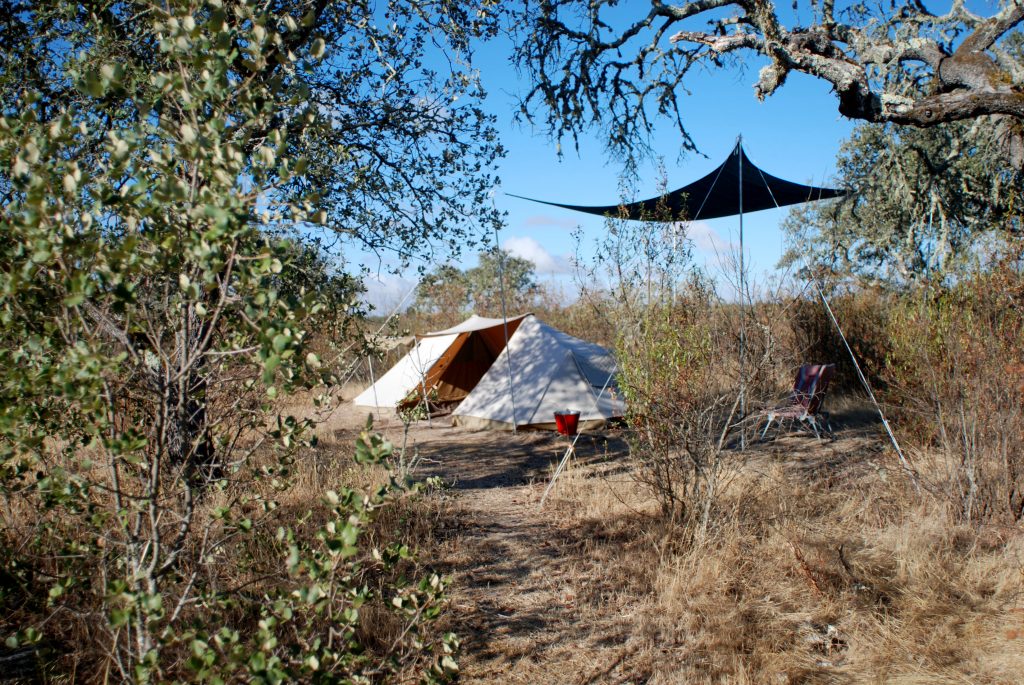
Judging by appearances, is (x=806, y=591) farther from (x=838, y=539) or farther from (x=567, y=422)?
(x=567, y=422)

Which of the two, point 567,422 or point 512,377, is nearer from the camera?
point 567,422

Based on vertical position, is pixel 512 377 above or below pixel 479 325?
below

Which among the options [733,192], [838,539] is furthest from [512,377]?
[838,539]

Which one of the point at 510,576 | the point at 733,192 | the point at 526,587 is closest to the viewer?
the point at 526,587

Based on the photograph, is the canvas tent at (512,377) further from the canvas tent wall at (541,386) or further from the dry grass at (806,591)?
the dry grass at (806,591)

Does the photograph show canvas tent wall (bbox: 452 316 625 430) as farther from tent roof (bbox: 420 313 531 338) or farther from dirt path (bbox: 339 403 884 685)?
dirt path (bbox: 339 403 884 685)

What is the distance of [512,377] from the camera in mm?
9148

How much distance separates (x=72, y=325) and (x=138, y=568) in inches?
27.9

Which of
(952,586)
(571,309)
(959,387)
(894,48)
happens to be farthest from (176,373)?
(571,309)

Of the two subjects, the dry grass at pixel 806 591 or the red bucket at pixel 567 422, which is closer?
the dry grass at pixel 806 591

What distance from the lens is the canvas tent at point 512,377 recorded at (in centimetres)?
842

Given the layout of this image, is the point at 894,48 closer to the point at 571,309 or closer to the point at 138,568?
the point at 138,568

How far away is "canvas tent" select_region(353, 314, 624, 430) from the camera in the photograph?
8422 mm

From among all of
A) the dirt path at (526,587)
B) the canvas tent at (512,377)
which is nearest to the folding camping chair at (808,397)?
the dirt path at (526,587)
